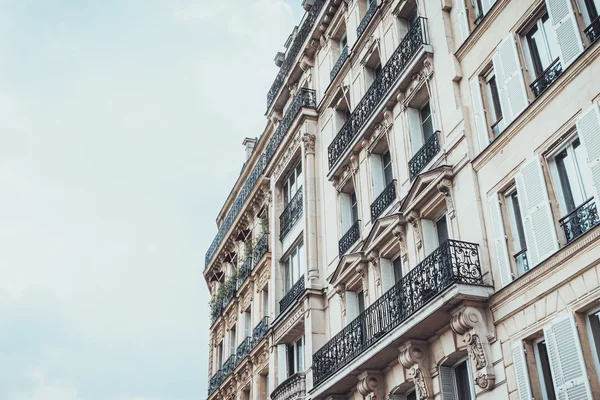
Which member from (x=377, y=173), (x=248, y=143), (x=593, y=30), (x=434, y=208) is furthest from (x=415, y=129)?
(x=248, y=143)

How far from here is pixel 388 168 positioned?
1969cm

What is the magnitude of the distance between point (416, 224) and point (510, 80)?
3987 millimetres

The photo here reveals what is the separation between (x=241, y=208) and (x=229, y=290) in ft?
11.6

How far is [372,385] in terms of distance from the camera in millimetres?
16734

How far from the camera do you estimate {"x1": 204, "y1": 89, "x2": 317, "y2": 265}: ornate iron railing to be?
82.3 ft

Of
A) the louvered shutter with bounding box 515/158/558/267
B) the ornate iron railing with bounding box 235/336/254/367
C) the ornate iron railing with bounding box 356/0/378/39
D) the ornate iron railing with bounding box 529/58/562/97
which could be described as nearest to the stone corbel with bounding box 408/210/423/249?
the louvered shutter with bounding box 515/158/558/267

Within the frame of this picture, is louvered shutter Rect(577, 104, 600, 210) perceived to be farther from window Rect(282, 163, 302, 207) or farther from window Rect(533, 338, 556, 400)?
window Rect(282, 163, 302, 207)

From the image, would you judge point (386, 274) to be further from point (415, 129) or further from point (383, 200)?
point (415, 129)

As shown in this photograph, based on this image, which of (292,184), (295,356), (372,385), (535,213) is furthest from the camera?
(292,184)

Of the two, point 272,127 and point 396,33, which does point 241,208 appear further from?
point 396,33

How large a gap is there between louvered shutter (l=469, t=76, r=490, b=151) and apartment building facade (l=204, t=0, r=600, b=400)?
0.14 ft

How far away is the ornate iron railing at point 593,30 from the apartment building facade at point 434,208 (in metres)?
0.05

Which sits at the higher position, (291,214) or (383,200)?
(291,214)

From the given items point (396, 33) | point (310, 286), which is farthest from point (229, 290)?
point (396, 33)
